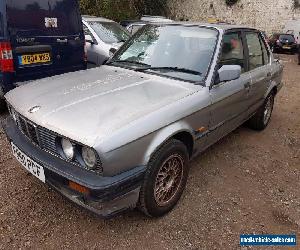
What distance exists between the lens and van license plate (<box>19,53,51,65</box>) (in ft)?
15.8

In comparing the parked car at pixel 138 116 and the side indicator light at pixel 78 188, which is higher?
the parked car at pixel 138 116

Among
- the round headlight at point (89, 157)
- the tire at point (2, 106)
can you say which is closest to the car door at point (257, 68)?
the round headlight at point (89, 157)

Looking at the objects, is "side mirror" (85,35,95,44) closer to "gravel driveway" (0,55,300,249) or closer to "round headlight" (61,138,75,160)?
"gravel driveway" (0,55,300,249)

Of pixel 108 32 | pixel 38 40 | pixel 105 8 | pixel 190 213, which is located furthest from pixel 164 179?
pixel 105 8

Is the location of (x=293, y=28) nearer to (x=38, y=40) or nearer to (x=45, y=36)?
(x=45, y=36)

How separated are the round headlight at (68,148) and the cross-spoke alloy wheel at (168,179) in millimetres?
800

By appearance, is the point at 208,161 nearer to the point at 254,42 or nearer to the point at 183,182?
the point at 183,182

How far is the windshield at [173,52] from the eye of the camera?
343 centimetres

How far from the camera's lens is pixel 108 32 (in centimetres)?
787

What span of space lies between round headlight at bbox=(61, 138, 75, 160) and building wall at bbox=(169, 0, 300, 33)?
25.3 m

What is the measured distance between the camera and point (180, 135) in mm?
3117

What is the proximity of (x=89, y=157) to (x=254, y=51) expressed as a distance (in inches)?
124

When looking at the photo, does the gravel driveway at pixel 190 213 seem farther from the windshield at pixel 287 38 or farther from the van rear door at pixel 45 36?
the windshield at pixel 287 38

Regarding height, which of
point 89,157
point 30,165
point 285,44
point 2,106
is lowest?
point 285,44
